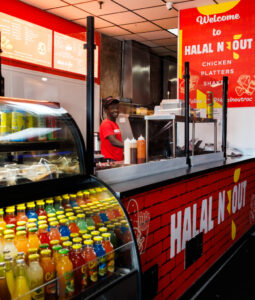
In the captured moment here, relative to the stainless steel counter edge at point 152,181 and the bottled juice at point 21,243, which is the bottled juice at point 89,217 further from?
the bottled juice at point 21,243

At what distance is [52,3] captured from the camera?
17.5ft

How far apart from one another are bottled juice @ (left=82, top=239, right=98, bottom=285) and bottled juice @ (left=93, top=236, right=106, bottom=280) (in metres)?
0.02

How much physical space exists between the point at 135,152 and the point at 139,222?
793mm

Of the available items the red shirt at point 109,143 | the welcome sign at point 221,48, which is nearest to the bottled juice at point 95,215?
the red shirt at point 109,143

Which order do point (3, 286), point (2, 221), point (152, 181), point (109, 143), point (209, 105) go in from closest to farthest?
1. point (3, 286)
2. point (2, 221)
3. point (152, 181)
4. point (109, 143)
5. point (209, 105)

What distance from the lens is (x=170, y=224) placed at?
2.47 meters

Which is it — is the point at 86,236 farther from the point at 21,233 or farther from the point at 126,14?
the point at 126,14

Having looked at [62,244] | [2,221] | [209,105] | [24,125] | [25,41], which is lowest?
[62,244]

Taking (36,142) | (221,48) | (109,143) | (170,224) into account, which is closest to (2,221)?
(36,142)

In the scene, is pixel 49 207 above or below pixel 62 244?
above

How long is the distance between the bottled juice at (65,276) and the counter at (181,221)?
48 centimetres

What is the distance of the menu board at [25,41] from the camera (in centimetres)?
498

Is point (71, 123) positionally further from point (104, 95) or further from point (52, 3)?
point (104, 95)

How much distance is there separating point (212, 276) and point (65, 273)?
2036mm
